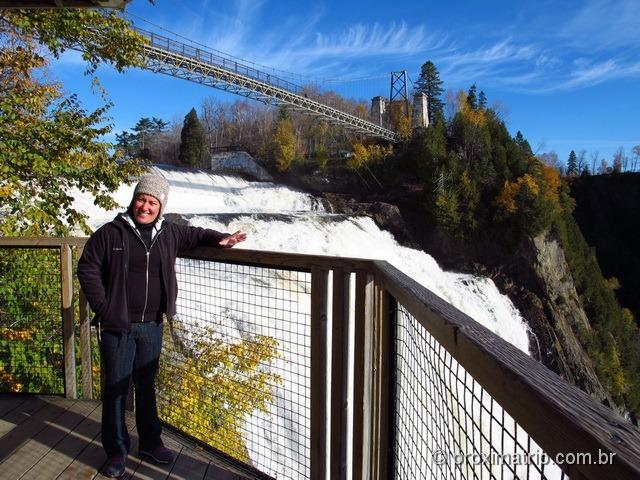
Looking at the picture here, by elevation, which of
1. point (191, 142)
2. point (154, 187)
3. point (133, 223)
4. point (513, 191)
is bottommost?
point (133, 223)

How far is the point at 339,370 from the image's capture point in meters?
2.46

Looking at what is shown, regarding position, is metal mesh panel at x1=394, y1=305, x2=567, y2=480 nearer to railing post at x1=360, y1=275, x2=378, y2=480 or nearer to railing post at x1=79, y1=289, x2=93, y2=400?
railing post at x1=360, y1=275, x2=378, y2=480

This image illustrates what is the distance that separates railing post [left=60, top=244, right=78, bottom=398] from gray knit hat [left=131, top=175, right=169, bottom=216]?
1341 millimetres

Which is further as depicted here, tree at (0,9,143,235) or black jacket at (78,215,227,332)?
tree at (0,9,143,235)

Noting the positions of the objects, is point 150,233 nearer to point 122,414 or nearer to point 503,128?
point 122,414

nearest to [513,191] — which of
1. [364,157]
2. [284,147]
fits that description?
[364,157]

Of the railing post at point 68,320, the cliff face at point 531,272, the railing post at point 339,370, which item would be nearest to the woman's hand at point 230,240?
the railing post at point 339,370

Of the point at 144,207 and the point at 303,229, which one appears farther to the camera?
the point at 303,229

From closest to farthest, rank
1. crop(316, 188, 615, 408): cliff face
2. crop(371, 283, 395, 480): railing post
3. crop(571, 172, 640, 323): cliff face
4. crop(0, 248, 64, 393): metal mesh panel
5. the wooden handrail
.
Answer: the wooden handrail → crop(371, 283, 395, 480): railing post → crop(0, 248, 64, 393): metal mesh panel → crop(316, 188, 615, 408): cliff face → crop(571, 172, 640, 323): cliff face

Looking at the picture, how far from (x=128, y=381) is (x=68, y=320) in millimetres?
1267

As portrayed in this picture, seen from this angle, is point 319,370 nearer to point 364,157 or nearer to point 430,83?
point 364,157

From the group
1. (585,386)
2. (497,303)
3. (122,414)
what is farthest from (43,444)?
(585,386)

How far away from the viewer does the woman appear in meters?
2.58

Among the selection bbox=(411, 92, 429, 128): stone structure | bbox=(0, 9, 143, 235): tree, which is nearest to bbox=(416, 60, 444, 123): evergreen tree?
bbox=(411, 92, 429, 128): stone structure
